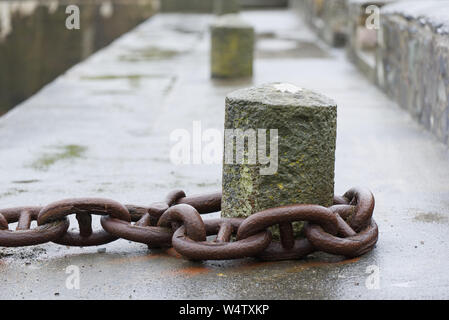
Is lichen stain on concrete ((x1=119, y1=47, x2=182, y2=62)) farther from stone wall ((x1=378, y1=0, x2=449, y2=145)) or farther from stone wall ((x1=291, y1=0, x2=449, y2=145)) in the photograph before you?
stone wall ((x1=378, y1=0, x2=449, y2=145))

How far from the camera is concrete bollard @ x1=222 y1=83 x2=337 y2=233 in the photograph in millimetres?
3520

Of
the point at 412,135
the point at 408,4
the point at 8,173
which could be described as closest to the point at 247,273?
the point at 8,173

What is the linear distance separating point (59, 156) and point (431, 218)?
2983mm

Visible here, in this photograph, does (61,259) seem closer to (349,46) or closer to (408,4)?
(408,4)

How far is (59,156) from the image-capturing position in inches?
232

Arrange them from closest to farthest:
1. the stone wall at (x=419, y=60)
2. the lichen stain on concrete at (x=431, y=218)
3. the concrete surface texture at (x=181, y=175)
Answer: the concrete surface texture at (x=181, y=175) < the lichen stain on concrete at (x=431, y=218) < the stone wall at (x=419, y=60)

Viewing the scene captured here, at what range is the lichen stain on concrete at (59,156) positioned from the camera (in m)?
5.62

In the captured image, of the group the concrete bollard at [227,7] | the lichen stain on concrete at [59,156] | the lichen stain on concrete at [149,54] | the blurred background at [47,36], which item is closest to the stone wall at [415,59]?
the lichen stain on concrete at [59,156]

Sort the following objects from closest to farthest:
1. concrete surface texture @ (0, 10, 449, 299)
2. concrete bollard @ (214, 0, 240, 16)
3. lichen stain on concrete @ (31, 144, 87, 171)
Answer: concrete surface texture @ (0, 10, 449, 299) → lichen stain on concrete @ (31, 144, 87, 171) → concrete bollard @ (214, 0, 240, 16)

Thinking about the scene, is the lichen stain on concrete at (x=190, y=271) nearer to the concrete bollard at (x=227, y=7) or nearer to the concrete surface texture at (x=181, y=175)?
the concrete surface texture at (x=181, y=175)

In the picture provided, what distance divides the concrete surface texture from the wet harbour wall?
7255 mm

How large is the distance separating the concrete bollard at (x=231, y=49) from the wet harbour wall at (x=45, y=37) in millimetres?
6748

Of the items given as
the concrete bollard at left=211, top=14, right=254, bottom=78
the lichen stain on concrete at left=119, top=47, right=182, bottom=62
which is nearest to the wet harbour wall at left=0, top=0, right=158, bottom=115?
the lichen stain on concrete at left=119, top=47, right=182, bottom=62

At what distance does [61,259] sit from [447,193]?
241 centimetres
